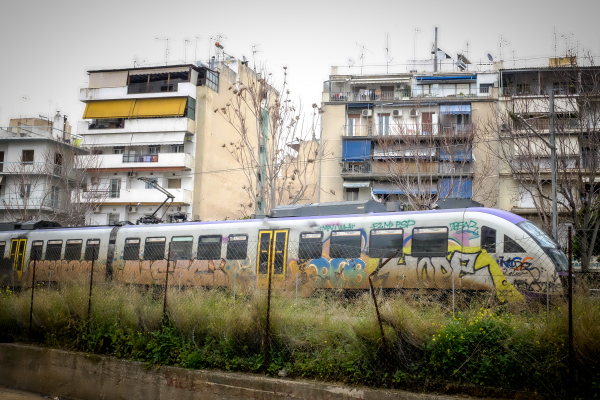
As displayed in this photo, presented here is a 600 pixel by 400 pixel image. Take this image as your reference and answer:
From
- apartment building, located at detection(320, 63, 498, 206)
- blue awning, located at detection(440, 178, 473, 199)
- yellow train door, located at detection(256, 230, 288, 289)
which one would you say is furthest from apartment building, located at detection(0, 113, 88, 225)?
yellow train door, located at detection(256, 230, 288, 289)

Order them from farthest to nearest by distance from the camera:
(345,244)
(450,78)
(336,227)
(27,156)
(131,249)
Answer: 1. (27,156)
2. (450,78)
3. (131,249)
4. (336,227)
5. (345,244)

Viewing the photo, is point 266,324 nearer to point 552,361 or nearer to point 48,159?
point 552,361

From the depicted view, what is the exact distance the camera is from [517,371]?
6.80m

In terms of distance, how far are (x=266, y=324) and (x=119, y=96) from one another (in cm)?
3667

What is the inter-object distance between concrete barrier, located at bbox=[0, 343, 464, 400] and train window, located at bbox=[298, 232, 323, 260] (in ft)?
23.4

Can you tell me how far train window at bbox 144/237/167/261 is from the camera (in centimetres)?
1811

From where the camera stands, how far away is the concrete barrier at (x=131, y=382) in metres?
7.51

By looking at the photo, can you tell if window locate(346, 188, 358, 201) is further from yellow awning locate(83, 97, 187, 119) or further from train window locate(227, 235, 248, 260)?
train window locate(227, 235, 248, 260)

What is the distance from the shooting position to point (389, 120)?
3859cm

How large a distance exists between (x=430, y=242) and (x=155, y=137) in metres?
30.4

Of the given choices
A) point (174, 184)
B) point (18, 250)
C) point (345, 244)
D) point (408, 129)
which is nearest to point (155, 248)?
point (345, 244)

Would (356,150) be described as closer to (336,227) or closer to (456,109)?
(456,109)

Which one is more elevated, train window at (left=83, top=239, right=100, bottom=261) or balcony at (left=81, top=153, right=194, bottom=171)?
balcony at (left=81, top=153, right=194, bottom=171)

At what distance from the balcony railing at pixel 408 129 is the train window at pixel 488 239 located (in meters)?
18.0
